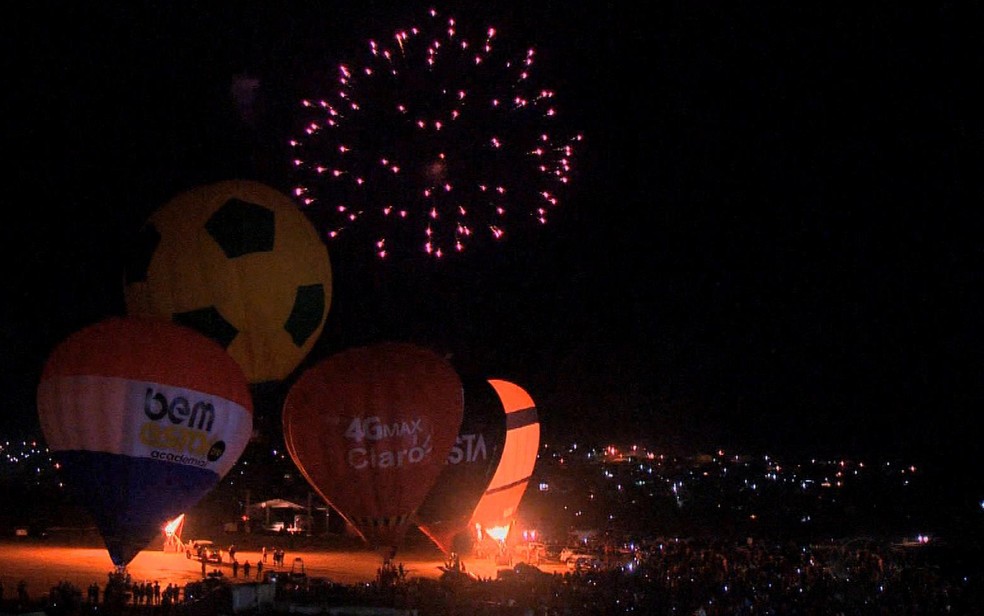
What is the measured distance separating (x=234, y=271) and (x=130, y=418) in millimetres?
2312

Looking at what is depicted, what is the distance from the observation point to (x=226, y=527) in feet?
61.1

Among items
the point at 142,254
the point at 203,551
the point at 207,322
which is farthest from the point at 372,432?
the point at 203,551

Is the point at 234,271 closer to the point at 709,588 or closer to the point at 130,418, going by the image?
the point at 130,418

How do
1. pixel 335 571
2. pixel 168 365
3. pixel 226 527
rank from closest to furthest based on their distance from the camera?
pixel 168 365 < pixel 335 571 < pixel 226 527

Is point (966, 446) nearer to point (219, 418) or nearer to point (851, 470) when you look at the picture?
point (851, 470)

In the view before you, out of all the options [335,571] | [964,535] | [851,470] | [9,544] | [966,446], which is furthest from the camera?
[851,470]

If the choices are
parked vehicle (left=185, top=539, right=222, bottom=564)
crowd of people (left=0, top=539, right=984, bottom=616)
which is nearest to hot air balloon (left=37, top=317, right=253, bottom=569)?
crowd of people (left=0, top=539, right=984, bottom=616)

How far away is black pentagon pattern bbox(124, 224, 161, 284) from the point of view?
473 inches

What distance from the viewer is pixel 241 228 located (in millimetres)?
12086

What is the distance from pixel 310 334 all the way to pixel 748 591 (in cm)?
701

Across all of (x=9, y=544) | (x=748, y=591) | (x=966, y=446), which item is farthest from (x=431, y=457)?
(x=966, y=446)

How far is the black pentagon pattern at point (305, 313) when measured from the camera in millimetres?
12586

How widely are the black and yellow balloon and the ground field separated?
273 centimetres

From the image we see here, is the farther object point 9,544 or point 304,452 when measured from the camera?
point 9,544
